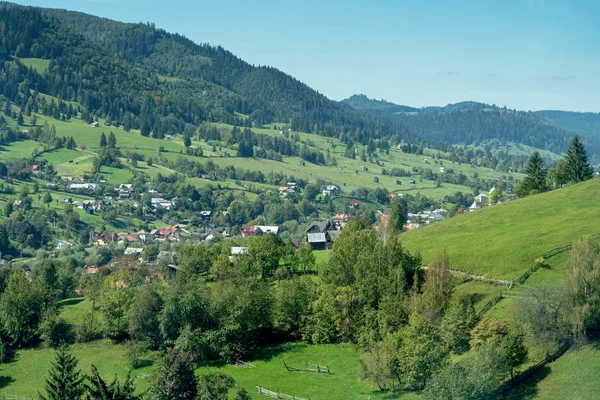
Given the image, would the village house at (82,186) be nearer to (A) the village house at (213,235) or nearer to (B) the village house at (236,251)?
(A) the village house at (213,235)

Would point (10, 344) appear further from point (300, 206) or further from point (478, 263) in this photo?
point (300, 206)

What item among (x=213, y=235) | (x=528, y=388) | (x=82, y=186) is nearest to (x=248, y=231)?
(x=213, y=235)

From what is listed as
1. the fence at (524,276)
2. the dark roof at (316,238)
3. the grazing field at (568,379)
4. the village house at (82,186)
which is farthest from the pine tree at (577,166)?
the village house at (82,186)

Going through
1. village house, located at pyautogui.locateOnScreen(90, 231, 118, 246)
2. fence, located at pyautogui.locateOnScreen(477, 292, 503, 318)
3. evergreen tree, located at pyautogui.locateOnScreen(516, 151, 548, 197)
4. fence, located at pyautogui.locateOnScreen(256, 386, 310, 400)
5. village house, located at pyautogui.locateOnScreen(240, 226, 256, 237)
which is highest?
evergreen tree, located at pyautogui.locateOnScreen(516, 151, 548, 197)

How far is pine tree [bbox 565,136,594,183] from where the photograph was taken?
92.0 m

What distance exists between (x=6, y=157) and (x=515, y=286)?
164017 mm

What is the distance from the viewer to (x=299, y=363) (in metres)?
56.5

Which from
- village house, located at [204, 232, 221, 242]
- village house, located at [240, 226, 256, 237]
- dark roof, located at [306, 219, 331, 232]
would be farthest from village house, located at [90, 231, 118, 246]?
dark roof, located at [306, 219, 331, 232]

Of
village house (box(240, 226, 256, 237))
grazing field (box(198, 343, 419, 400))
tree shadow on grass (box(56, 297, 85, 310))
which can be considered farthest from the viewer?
village house (box(240, 226, 256, 237))

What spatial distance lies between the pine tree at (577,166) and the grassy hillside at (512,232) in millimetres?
9818

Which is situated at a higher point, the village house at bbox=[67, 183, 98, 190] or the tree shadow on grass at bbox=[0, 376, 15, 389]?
the village house at bbox=[67, 183, 98, 190]

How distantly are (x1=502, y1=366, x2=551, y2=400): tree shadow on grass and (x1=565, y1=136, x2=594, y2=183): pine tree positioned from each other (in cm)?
5268

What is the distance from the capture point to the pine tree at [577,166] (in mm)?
92000

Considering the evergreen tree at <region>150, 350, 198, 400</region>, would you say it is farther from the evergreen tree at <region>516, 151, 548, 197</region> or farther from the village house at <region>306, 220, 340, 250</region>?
the evergreen tree at <region>516, 151, 548, 197</region>
